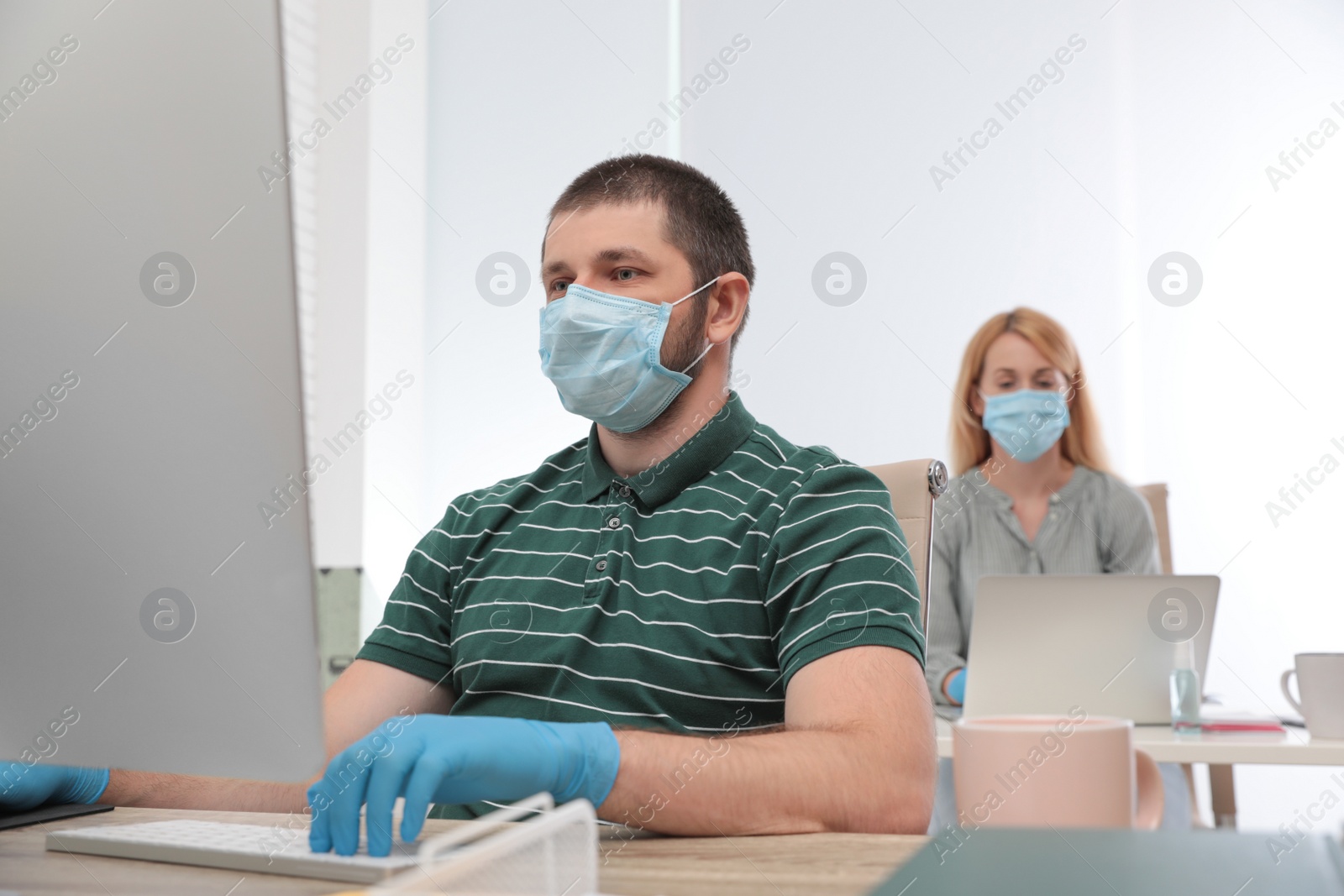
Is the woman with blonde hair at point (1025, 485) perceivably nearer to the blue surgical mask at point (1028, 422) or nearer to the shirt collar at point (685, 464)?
the blue surgical mask at point (1028, 422)

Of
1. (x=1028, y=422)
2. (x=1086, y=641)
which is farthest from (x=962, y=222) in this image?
(x=1086, y=641)

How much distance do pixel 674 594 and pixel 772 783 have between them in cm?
34

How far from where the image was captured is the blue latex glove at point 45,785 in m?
0.83

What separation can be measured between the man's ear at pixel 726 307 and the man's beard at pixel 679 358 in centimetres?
2

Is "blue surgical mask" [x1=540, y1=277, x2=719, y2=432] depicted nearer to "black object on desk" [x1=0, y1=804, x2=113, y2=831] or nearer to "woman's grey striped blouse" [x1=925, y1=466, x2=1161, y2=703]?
"black object on desk" [x1=0, y1=804, x2=113, y2=831]

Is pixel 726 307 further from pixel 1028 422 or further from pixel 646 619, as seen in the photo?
pixel 1028 422

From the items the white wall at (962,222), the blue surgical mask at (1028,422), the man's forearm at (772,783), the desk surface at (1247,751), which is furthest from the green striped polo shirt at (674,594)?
the white wall at (962,222)

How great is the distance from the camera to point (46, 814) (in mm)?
847

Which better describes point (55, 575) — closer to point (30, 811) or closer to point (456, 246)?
point (30, 811)

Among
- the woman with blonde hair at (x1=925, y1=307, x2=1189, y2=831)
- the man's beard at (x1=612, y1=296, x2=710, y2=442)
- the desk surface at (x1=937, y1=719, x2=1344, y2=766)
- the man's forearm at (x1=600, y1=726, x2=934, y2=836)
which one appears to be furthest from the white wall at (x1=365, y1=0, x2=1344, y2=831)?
the man's forearm at (x1=600, y1=726, x2=934, y2=836)

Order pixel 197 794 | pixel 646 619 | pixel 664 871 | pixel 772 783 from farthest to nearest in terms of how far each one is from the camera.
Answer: pixel 646 619 → pixel 197 794 → pixel 772 783 → pixel 664 871

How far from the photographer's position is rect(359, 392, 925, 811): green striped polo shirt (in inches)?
41.3

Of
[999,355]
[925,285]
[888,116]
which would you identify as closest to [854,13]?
[888,116]

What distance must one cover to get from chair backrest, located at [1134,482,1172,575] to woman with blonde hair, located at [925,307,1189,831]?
0.07m
